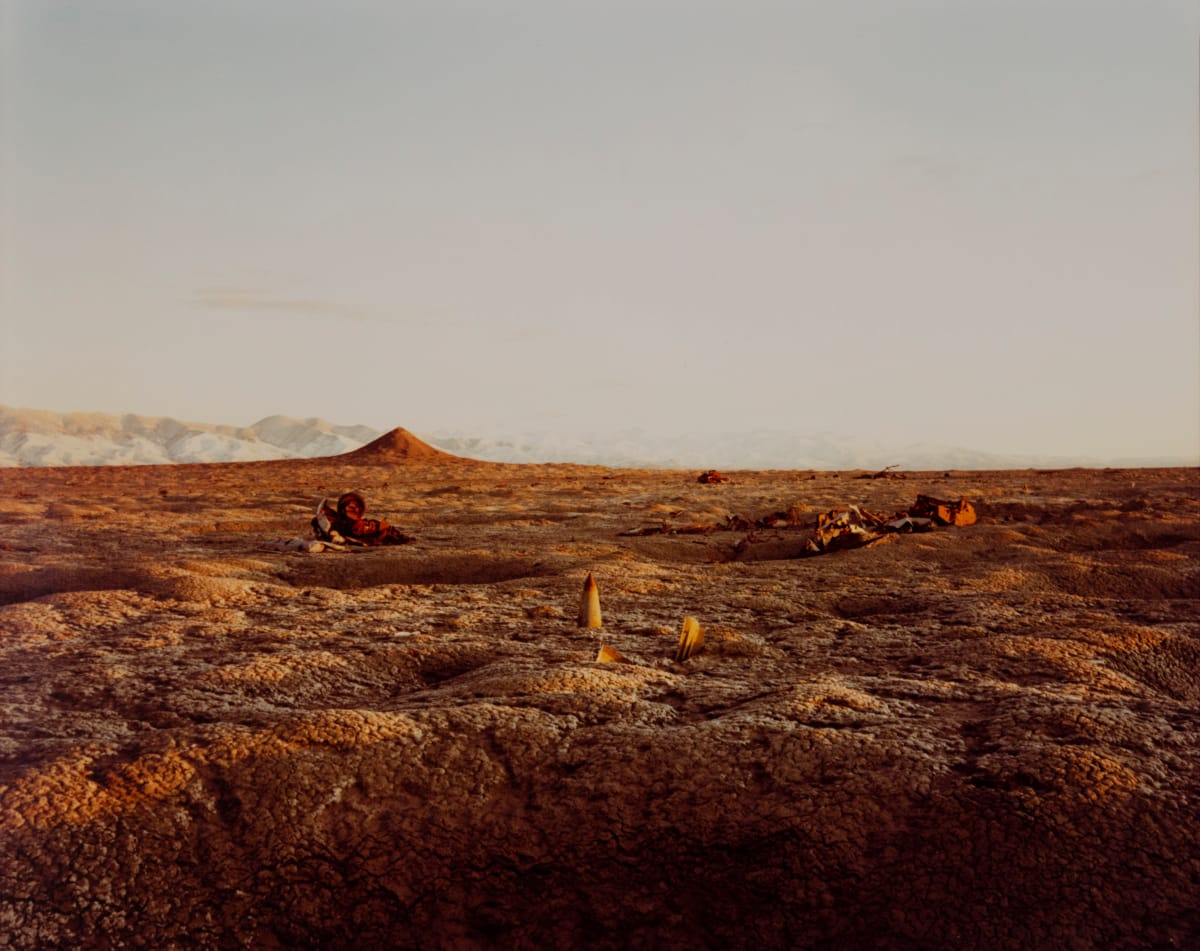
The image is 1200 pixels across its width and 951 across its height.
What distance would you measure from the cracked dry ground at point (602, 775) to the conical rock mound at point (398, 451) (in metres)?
18.1

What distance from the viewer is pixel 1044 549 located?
5723mm

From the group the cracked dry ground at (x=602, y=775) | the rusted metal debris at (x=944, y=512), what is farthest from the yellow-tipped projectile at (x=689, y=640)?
the rusted metal debris at (x=944, y=512)

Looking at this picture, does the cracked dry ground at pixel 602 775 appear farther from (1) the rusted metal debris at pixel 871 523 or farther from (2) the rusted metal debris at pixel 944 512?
(2) the rusted metal debris at pixel 944 512

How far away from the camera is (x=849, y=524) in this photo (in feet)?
19.9

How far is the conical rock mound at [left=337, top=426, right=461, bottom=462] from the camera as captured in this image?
2198cm

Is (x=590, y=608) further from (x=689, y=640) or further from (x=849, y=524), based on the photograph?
(x=849, y=524)

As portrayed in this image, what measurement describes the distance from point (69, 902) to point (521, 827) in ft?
3.11

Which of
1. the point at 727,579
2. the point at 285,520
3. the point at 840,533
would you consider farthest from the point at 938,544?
the point at 285,520

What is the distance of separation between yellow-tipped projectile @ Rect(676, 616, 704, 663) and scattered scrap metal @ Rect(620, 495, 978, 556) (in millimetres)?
2783

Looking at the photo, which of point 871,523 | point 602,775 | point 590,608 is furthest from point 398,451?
point 602,775

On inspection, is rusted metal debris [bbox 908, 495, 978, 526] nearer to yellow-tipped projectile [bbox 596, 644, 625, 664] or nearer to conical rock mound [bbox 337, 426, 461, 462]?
yellow-tipped projectile [bbox 596, 644, 625, 664]

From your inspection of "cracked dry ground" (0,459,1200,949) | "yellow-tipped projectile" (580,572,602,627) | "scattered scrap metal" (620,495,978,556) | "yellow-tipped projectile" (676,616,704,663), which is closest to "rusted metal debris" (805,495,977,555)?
"scattered scrap metal" (620,495,978,556)

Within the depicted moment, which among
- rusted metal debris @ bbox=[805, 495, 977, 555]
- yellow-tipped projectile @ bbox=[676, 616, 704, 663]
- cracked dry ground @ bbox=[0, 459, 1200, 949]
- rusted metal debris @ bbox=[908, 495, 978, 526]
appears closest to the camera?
cracked dry ground @ bbox=[0, 459, 1200, 949]

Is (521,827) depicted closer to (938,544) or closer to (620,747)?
(620,747)
